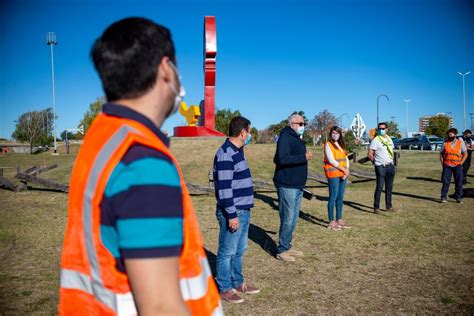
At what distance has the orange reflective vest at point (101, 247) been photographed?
1.11 m

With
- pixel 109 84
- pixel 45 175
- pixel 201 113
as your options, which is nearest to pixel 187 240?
pixel 109 84

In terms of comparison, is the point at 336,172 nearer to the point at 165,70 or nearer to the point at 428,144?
the point at 165,70

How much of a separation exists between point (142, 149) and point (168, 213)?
8.0 inches

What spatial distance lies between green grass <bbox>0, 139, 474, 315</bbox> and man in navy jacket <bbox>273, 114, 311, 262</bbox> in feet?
1.46

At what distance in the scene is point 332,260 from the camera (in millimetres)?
5648

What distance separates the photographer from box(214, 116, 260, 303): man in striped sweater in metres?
4.21

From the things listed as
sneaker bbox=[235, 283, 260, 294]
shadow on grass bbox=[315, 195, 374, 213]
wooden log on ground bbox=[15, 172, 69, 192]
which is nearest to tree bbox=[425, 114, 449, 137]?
shadow on grass bbox=[315, 195, 374, 213]

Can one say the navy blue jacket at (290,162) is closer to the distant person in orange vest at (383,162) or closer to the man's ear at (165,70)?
the distant person in orange vest at (383,162)

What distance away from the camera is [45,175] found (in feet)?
54.0

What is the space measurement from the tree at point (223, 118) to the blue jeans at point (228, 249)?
43.4m

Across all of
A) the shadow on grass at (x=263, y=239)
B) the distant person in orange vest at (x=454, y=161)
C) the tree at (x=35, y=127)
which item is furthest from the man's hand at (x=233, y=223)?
the tree at (x=35, y=127)

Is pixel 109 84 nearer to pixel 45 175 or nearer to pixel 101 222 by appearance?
pixel 101 222

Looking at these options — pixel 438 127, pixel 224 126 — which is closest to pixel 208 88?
pixel 224 126

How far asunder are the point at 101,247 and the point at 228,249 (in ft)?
10.6
